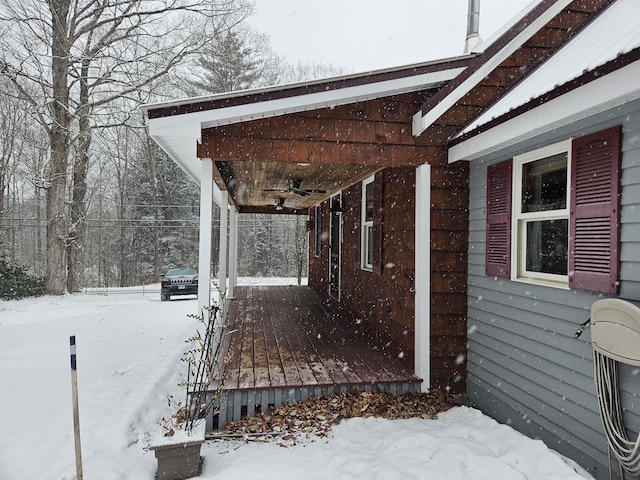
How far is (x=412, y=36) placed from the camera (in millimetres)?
32969

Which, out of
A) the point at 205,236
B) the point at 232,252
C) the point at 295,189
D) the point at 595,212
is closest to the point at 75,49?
the point at 232,252

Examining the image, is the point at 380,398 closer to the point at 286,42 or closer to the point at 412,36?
the point at 286,42

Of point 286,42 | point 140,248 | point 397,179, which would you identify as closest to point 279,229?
point 140,248

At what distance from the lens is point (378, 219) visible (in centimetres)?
535

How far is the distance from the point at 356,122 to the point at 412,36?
1314 inches

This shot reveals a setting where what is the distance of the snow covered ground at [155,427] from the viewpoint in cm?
282

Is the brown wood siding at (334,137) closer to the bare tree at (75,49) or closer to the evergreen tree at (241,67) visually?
the bare tree at (75,49)

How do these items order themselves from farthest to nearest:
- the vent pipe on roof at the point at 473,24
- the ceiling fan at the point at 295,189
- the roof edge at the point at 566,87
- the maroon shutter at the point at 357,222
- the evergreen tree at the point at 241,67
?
the evergreen tree at the point at 241,67, the ceiling fan at the point at 295,189, the maroon shutter at the point at 357,222, the vent pipe on roof at the point at 473,24, the roof edge at the point at 566,87

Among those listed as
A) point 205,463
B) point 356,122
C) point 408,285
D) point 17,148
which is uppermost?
point 17,148

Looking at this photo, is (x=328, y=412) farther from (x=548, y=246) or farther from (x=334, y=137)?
(x=334, y=137)

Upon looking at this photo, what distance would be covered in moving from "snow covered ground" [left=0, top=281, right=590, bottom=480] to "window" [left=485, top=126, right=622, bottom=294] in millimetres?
1268

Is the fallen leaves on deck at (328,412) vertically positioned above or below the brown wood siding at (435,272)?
below

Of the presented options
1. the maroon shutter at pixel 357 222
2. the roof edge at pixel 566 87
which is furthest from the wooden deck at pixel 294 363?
the roof edge at pixel 566 87

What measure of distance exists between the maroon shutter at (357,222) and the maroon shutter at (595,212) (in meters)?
3.68
